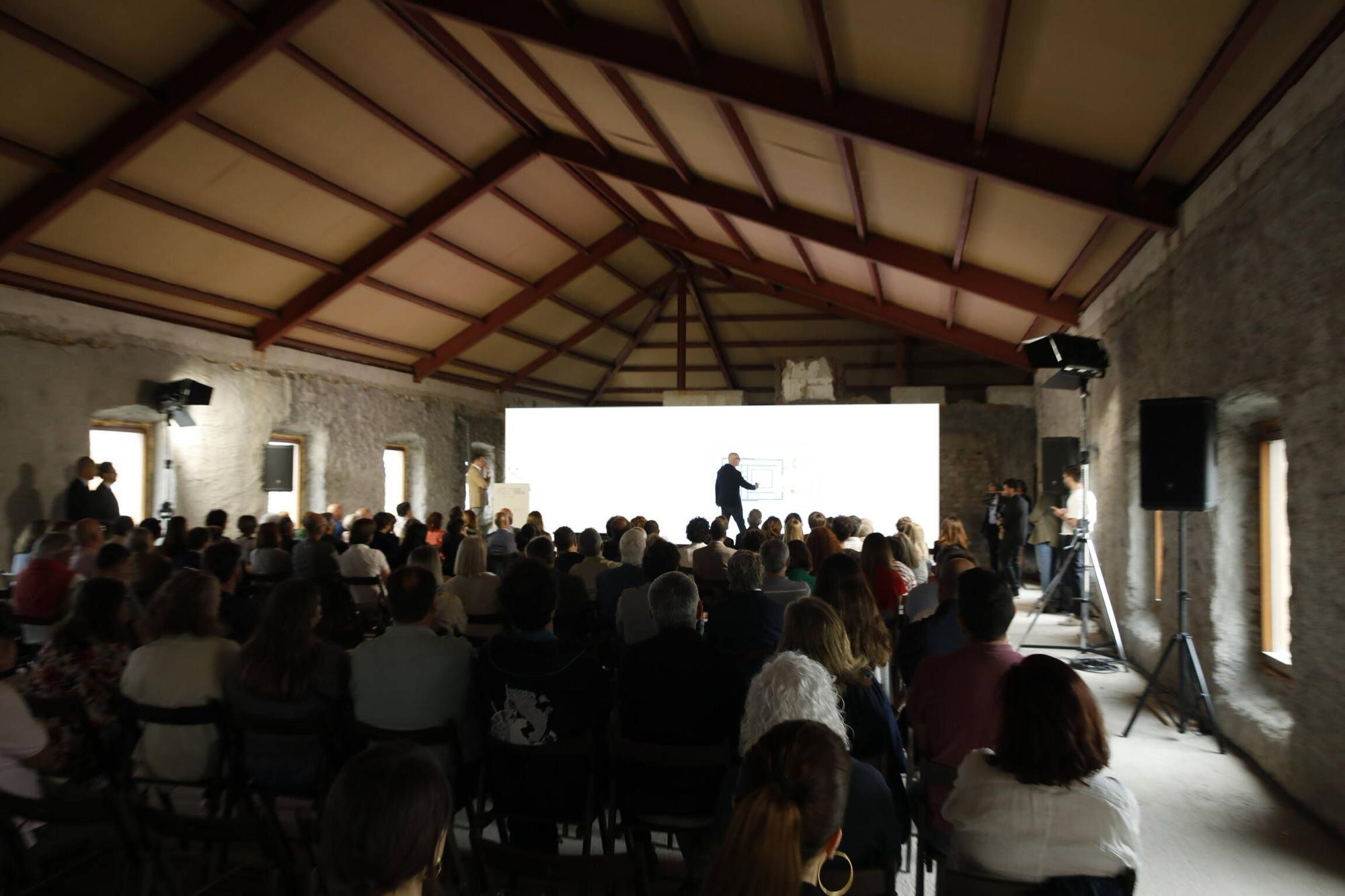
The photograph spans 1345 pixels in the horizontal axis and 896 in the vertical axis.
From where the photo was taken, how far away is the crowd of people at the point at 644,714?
4.15 feet

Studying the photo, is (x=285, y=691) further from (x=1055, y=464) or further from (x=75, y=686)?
(x=1055, y=464)

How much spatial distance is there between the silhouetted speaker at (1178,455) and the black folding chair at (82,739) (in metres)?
4.57

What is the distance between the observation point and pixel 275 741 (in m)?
2.62

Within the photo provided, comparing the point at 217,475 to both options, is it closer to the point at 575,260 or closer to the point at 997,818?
the point at 575,260

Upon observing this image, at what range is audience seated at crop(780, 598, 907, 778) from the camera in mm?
2492

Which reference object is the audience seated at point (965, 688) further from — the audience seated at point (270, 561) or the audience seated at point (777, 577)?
the audience seated at point (270, 561)

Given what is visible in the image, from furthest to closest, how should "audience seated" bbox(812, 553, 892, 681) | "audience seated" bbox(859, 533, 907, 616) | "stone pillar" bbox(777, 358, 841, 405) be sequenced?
1. "stone pillar" bbox(777, 358, 841, 405)
2. "audience seated" bbox(859, 533, 907, 616)
3. "audience seated" bbox(812, 553, 892, 681)

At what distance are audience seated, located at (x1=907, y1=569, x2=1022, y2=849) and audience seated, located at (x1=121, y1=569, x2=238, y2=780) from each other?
2080mm

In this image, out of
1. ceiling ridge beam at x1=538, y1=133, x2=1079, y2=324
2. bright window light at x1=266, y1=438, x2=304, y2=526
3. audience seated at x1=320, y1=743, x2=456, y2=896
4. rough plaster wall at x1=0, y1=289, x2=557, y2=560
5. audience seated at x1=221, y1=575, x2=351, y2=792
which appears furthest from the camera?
bright window light at x1=266, y1=438, x2=304, y2=526

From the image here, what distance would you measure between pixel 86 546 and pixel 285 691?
3.85 meters

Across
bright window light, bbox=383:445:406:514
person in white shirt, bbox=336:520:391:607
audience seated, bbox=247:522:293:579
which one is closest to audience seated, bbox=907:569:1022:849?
person in white shirt, bbox=336:520:391:607

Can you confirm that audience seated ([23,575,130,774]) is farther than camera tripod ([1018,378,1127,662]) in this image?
No

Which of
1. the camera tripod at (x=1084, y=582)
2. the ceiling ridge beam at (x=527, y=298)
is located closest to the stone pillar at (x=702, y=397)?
the ceiling ridge beam at (x=527, y=298)

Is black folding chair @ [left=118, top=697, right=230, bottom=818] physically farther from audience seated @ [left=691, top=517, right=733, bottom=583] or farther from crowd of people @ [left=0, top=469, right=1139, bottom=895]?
audience seated @ [left=691, top=517, right=733, bottom=583]
